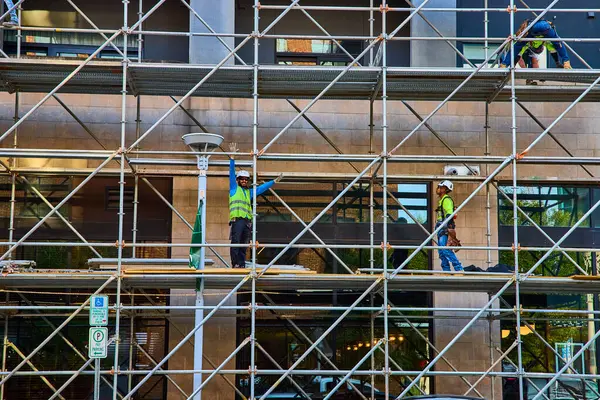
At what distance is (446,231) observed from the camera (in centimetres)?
1512

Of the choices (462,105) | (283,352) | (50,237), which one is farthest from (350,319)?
(50,237)

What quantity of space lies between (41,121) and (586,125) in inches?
405

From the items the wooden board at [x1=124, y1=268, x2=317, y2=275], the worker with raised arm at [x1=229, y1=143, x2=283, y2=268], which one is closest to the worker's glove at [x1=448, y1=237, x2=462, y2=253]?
the wooden board at [x1=124, y1=268, x2=317, y2=275]

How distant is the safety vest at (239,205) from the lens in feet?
47.9

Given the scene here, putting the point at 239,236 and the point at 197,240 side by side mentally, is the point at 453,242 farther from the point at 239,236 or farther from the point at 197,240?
the point at 197,240

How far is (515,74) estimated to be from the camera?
14.9m

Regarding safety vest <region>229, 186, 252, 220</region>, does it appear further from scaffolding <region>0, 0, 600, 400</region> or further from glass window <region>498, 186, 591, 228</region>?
glass window <region>498, 186, 591, 228</region>

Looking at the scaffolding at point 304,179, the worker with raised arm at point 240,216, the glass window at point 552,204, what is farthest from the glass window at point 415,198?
the worker with raised arm at point 240,216

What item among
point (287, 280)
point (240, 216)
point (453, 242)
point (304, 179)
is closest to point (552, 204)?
point (453, 242)

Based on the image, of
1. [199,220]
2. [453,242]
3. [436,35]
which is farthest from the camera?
[436,35]

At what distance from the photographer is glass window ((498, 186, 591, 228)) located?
56.3 ft

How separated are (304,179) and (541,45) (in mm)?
4859

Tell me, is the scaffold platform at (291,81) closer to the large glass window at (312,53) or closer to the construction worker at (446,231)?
the large glass window at (312,53)

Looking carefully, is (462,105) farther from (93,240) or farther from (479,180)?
(93,240)
